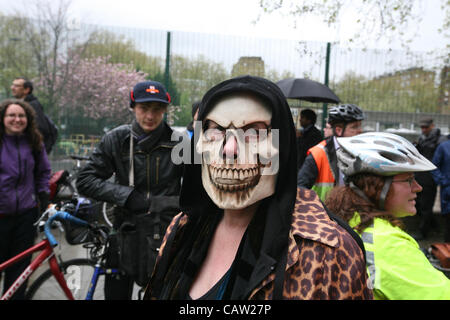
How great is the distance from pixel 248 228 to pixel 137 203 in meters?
1.69

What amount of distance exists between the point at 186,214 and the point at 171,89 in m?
5.45

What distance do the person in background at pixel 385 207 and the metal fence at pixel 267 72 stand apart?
4.69m

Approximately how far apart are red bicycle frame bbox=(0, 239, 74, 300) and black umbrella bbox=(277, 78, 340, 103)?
4.01m

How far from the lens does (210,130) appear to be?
145cm

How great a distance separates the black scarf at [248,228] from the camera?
126 centimetres

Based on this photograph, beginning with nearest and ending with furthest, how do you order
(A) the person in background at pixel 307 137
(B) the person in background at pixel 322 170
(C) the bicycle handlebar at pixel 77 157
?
(B) the person in background at pixel 322 170 → (A) the person in background at pixel 307 137 → (C) the bicycle handlebar at pixel 77 157

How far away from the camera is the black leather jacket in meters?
2.96

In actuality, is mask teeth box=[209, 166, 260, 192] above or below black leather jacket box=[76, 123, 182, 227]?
above

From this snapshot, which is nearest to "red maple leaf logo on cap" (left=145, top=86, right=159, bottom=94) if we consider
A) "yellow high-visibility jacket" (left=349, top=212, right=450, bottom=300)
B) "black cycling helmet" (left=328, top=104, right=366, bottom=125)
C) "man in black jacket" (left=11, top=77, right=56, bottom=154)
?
"black cycling helmet" (left=328, top=104, right=366, bottom=125)

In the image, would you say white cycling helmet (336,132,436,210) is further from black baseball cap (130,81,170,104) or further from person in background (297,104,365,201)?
black baseball cap (130,81,170,104)

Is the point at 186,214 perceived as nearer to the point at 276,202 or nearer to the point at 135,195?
the point at 276,202

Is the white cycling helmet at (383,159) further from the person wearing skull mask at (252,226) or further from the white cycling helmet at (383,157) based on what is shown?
the person wearing skull mask at (252,226)

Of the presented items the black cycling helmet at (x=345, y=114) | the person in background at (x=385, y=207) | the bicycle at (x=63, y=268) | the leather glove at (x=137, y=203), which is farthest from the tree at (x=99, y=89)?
the person in background at (x=385, y=207)
